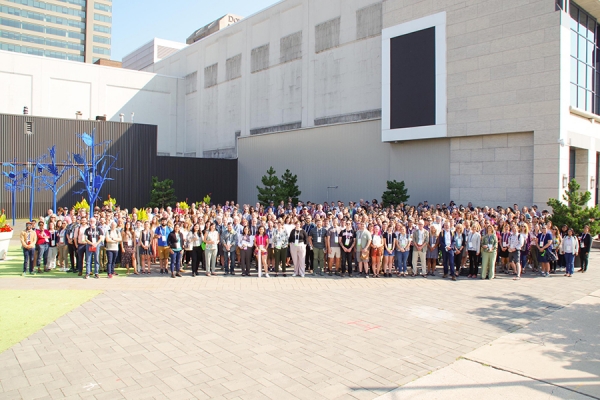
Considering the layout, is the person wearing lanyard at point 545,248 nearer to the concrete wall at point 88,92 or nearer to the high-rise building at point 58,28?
the concrete wall at point 88,92

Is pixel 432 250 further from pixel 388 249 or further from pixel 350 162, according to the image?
pixel 350 162

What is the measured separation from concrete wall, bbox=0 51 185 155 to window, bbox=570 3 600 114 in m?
38.0

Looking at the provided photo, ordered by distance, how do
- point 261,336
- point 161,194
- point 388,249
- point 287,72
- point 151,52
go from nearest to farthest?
point 261,336 < point 388,249 < point 161,194 < point 287,72 < point 151,52

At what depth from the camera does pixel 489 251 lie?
13.2 m

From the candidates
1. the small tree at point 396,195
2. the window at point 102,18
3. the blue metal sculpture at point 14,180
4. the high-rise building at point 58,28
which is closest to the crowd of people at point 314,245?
the small tree at point 396,195

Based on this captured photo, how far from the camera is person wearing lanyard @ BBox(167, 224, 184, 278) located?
44.1ft

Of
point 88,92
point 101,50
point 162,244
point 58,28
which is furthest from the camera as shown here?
point 101,50

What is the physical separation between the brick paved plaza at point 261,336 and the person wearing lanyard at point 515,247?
1.12 metres

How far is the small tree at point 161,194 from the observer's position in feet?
107

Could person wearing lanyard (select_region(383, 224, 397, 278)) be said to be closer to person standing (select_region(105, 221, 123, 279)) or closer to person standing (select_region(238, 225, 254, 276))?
person standing (select_region(238, 225, 254, 276))

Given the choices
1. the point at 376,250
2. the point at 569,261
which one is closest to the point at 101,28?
the point at 376,250

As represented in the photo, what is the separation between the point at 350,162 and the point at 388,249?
16.4m

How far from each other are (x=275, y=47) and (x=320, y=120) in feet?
29.2

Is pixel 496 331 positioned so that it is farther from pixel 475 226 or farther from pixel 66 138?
pixel 66 138
